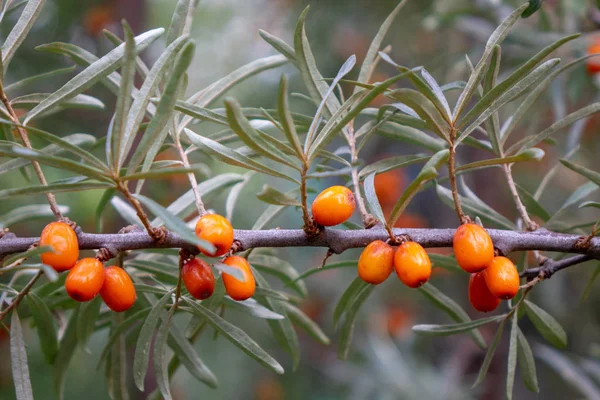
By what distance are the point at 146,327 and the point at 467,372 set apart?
2.01 metres

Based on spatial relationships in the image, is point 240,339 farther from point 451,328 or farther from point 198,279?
point 451,328

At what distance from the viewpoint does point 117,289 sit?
2.06ft

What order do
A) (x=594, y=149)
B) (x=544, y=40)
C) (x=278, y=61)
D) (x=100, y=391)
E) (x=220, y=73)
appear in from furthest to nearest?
1. (x=220, y=73)
2. (x=594, y=149)
3. (x=100, y=391)
4. (x=544, y=40)
5. (x=278, y=61)

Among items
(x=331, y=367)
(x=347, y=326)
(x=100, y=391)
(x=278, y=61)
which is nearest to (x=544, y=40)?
(x=278, y=61)

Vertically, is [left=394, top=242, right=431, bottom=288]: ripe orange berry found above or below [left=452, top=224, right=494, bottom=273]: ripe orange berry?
below

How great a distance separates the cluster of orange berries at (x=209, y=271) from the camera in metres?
0.57

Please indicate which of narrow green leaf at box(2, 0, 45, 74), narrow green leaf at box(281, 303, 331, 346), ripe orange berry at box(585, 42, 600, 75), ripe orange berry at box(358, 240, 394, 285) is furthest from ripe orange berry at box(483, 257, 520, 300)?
ripe orange berry at box(585, 42, 600, 75)

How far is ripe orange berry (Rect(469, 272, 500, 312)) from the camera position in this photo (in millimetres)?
675

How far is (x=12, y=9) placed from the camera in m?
0.77

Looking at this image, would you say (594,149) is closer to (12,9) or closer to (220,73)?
(220,73)

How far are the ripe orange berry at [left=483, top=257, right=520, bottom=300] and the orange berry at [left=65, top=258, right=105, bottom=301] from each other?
452 mm

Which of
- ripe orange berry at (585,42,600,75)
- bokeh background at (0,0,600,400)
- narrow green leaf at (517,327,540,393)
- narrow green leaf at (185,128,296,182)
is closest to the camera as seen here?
narrow green leaf at (185,128,296,182)

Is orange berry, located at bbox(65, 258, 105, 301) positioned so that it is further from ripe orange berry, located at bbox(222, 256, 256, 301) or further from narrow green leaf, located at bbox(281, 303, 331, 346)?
narrow green leaf, located at bbox(281, 303, 331, 346)

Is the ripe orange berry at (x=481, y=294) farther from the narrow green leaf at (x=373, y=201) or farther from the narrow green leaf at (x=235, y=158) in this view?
the narrow green leaf at (x=235, y=158)
